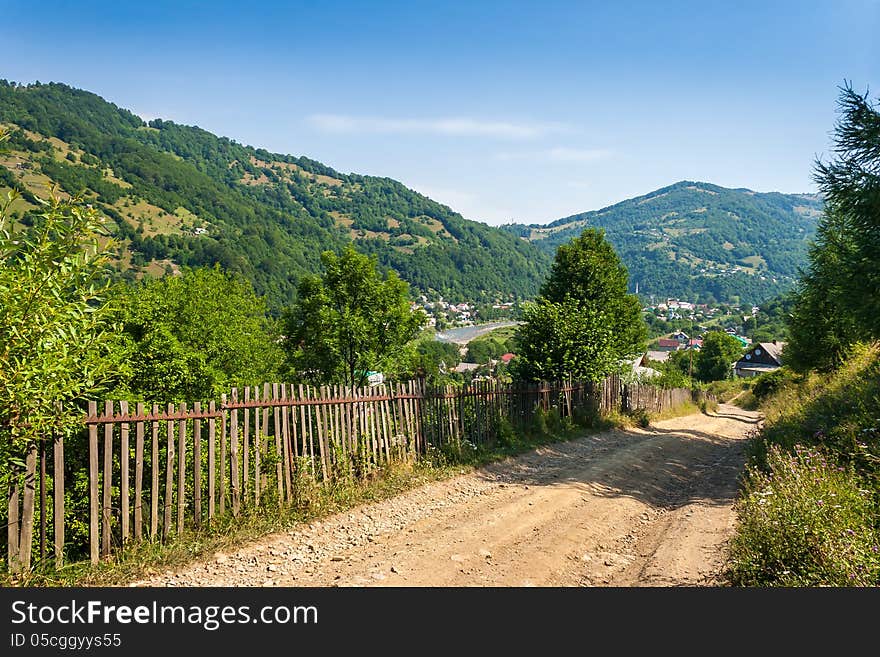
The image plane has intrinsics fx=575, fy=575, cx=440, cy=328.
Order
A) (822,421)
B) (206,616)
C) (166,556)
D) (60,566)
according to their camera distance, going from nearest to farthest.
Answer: (206,616) → (60,566) → (166,556) → (822,421)

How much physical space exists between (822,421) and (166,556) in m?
11.2

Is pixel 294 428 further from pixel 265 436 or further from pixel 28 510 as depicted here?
pixel 28 510

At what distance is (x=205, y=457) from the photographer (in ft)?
22.7

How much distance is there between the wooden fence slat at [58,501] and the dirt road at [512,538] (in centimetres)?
81

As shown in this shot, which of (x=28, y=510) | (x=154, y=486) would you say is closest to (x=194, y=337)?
(x=154, y=486)

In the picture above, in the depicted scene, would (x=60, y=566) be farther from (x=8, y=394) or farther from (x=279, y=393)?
(x=279, y=393)

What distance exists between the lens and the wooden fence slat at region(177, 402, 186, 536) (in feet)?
20.4

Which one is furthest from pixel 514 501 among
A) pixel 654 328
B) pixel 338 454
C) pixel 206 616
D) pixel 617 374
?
pixel 654 328

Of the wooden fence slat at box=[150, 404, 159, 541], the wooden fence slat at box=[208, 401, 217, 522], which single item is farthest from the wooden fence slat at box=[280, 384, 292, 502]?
the wooden fence slat at box=[150, 404, 159, 541]

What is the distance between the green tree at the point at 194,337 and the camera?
11.5 meters

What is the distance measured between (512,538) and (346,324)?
1739 centimetres

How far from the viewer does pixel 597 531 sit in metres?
7.31

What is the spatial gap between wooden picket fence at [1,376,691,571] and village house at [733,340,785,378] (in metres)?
105

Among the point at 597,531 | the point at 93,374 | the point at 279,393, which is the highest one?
the point at 93,374
